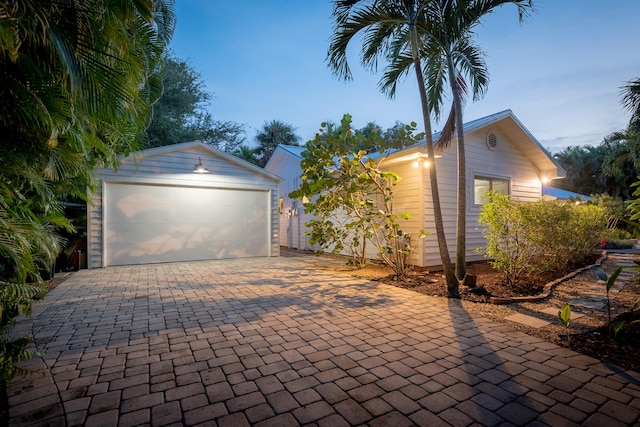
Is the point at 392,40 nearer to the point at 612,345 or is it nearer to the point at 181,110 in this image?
the point at 612,345

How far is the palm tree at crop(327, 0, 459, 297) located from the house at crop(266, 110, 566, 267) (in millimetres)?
1843

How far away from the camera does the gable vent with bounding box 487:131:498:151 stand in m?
8.52

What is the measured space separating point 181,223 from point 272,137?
694 inches

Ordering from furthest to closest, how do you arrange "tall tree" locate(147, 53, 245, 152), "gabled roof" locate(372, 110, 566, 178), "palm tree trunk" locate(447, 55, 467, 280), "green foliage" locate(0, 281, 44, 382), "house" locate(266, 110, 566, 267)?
"tall tree" locate(147, 53, 245, 152) → "gabled roof" locate(372, 110, 566, 178) → "house" locate(266, 110, 566, 267) → "palm tree trunk" locate(447, 55, 467, 280) → "green foliage" locate(0, 281, 44, 382)

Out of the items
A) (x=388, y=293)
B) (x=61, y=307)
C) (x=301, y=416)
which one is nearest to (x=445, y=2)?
(x=388, y=293)

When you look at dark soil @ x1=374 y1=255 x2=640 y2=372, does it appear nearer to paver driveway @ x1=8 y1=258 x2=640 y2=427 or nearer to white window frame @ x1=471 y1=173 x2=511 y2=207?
paver driveway @ x1=8 y1=258 x2=640 y2=427

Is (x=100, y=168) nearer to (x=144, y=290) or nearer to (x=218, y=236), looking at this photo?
(x=218, y=236)

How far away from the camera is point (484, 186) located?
8.68m

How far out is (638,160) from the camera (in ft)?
46.4

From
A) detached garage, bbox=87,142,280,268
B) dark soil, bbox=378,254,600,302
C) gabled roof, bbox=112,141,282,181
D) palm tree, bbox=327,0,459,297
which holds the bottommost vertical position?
dark soil, bbox=378,254,600,302

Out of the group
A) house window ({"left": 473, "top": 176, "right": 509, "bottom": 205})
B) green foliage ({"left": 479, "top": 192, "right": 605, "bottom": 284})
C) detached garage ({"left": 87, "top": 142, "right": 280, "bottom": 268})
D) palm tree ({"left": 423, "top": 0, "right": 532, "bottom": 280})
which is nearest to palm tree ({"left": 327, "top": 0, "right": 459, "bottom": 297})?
palm tree ({"left": 423, "top": 0, "right": 532, "bottom": 280})

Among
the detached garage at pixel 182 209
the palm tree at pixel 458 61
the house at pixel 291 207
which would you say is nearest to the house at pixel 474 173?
the palm tree at pixel 458 61

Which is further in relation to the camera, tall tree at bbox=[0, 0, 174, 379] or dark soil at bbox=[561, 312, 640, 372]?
dark soil at bbox=[561, 312, 640, 372]

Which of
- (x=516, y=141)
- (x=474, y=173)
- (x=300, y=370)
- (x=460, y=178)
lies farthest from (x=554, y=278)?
(x=300, y=370)
